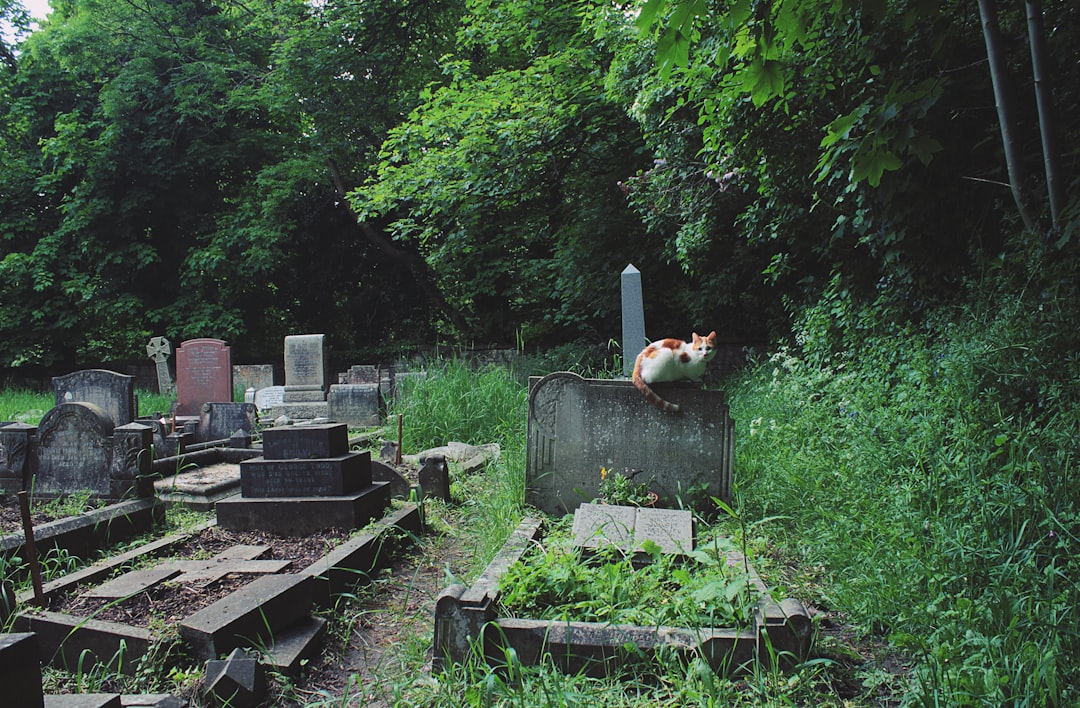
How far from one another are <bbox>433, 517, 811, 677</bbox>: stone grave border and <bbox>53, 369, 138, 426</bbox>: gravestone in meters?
7.57

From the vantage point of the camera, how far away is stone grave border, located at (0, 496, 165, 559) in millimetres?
3836

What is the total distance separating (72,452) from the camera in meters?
5.35

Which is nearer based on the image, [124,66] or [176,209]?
[124,66]

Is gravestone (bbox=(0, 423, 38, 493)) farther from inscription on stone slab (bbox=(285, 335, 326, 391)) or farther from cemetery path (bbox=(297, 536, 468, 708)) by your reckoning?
inscription on stone slab (bbox=(285, 335, 326, 391))

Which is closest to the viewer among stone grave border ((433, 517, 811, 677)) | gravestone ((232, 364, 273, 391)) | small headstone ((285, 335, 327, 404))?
stone grave border ((433, 517, 811, 677))

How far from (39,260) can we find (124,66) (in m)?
5.44

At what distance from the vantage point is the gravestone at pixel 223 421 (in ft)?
28.0

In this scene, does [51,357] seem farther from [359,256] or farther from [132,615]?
[132,615]

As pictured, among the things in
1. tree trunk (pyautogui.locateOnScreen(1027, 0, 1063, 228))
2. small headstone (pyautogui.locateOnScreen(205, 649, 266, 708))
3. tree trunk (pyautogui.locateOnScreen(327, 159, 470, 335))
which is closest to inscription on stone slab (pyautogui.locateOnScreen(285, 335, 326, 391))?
tree trunk (pyautogui.locateOnScreen(327, 159, 470, 335))

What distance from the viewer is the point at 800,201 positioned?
23.2 feet

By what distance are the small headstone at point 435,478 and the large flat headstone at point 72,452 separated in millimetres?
2516

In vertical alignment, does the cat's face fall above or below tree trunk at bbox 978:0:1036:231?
below

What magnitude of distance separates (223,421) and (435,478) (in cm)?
453

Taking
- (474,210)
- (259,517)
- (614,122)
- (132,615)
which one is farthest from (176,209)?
(132,615)
